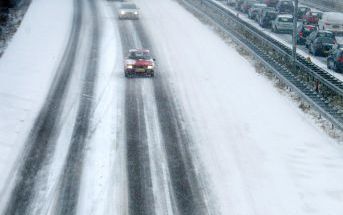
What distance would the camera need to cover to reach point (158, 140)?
2180 centimetres

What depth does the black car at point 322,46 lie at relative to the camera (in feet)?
124

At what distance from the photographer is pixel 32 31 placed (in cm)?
4406

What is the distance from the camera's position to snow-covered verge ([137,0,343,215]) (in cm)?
1722

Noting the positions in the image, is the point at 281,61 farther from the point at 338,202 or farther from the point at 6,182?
the point at 6,182

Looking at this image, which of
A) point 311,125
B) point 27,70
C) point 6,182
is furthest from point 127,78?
point 6,182

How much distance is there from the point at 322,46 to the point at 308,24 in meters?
12.0

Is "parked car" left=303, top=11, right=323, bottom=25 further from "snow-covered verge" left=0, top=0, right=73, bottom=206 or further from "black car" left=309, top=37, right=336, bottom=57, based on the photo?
"snow-covered verge" left=0, top=0, right=73, bottom=206

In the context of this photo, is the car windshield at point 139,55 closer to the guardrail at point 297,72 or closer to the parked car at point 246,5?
the guardrail at point 297,72

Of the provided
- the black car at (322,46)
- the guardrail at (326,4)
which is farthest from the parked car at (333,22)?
the guardrail at (326,4)

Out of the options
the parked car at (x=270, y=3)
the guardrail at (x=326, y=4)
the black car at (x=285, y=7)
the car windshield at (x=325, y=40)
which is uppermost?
the car windshield at (x=325, y=40)

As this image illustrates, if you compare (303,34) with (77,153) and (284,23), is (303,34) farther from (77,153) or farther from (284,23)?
(77,153)

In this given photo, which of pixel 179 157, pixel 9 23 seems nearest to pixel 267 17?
pixel 9 23

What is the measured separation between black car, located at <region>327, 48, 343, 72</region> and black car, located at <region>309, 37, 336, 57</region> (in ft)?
12.6

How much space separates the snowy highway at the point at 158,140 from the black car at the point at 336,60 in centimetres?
441
